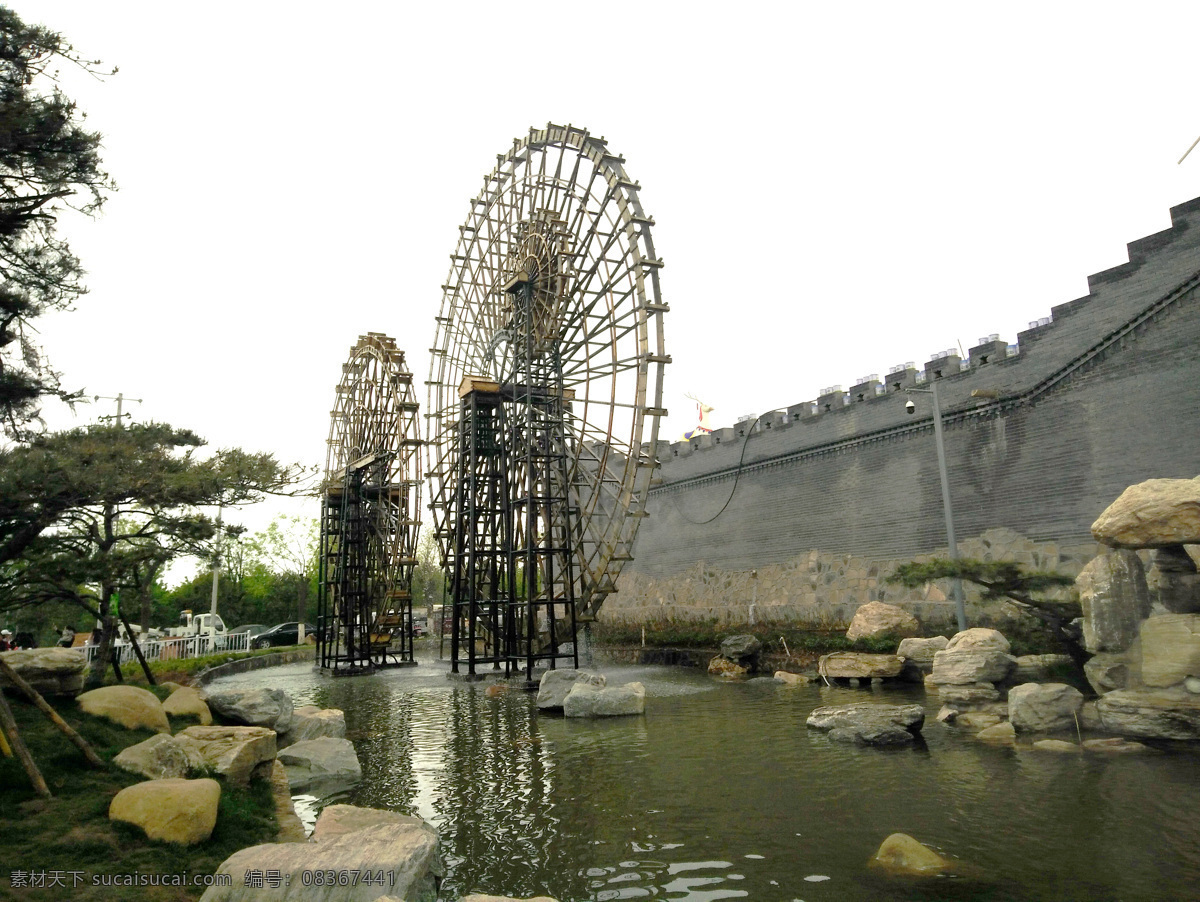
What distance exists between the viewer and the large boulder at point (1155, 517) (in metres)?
7.46

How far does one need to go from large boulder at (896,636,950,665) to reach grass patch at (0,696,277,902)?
10519mm

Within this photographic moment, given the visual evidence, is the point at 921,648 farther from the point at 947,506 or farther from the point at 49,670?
the point at 49,670

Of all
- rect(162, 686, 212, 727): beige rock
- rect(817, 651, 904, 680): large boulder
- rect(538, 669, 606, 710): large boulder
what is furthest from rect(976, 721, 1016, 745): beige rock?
rect(162, 686, 212, 727): beige rock

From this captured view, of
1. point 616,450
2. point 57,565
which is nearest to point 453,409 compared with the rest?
point 616,450

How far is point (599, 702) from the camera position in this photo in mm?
11102

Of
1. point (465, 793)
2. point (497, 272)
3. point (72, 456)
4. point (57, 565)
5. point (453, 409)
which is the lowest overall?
point (465, 793)

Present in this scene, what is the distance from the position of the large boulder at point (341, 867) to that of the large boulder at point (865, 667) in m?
10.2

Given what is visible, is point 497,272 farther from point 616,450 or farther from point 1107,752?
point 1107,752

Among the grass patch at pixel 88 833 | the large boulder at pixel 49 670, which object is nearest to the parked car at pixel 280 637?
the large boulder at pixel 49 670

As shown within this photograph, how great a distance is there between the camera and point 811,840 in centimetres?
521

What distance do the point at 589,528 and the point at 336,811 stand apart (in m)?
13.6

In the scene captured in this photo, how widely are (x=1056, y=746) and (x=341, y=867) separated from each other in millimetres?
6576

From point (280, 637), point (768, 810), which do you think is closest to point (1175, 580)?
point (768, 810)

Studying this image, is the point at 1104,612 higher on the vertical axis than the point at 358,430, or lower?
lower
